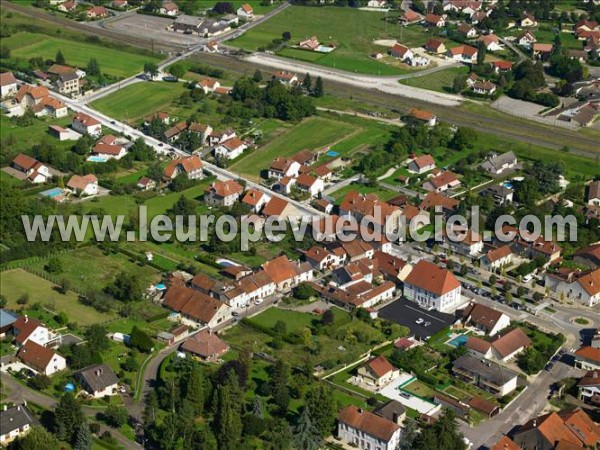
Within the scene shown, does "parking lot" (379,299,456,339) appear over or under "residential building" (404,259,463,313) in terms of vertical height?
under

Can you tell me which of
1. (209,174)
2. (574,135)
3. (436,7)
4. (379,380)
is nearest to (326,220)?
(209,174)

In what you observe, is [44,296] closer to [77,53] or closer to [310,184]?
[310,184]

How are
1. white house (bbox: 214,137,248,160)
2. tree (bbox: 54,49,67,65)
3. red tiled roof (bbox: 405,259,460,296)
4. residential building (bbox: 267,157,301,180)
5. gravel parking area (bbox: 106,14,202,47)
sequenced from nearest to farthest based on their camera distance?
1. red tiled roof (bbox: 405,259,460,296)
2. residential building (bbox: 267,157,301,180)
3. white house (bbox: 214,137,248,160)
4. tree (bbox: 54,49,67,65)
5. gravel parking area (bbox: 106,14,202,47)

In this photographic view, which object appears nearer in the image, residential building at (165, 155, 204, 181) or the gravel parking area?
residential building at (165, 155, 204, 181)

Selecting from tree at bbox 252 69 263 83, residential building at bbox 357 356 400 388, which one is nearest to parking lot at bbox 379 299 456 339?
residential building at bbox 357 356 400 388

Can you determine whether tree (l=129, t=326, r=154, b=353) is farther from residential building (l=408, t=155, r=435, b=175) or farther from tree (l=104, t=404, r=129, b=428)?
residential building (l=408, t=155, r=435, b=175)

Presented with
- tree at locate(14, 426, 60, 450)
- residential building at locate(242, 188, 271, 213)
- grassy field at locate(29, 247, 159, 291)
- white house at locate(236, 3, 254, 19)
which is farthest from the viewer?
white house at locate(236, 3, 254, 19)

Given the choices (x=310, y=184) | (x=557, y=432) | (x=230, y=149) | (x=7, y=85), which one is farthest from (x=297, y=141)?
(x=557, y=432)
